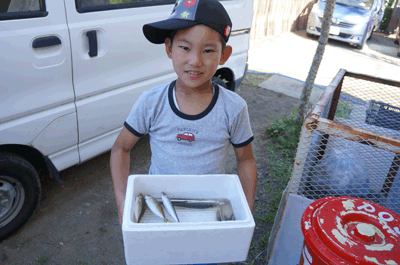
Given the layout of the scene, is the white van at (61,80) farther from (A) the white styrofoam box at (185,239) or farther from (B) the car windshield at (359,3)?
(B) the car windshield at (359,3)

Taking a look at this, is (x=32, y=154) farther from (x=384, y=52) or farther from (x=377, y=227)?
(x=384, y=52)

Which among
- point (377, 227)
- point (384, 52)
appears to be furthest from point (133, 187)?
point (384, 52)

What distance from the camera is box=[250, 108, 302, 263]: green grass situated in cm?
274

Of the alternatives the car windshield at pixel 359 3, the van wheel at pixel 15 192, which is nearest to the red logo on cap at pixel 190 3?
the van wheel at pixel 15 192

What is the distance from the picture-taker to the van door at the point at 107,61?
7.25 ft

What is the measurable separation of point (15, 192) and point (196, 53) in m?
1.85

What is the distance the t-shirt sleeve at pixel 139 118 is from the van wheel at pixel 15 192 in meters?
1.23

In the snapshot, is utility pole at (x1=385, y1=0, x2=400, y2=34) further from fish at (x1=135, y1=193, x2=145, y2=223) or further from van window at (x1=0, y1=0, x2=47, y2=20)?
fish at (x1=135, y1=193, x2=145, y2=223)

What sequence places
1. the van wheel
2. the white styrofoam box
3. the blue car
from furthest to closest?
the blue car → the van wheel → the white styrofoam box

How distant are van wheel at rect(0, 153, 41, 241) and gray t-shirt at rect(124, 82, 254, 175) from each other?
1238 millimetres

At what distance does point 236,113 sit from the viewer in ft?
4.44

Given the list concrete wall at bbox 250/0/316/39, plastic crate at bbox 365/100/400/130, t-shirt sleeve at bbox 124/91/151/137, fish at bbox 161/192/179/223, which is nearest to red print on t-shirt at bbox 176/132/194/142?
t-shirt sleeve at bbox 124/91/151/137

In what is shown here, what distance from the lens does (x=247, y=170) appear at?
4.67 feet

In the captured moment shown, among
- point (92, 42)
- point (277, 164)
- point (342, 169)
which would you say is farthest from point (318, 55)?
point (92, 42)
